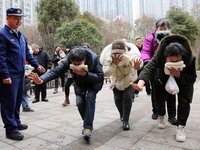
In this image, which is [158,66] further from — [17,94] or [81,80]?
[17,94]

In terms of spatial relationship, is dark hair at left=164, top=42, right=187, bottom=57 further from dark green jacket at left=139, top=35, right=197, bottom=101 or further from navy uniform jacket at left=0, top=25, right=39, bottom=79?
navy uniform jacket at left=0, top=25, right=39, bottom=79

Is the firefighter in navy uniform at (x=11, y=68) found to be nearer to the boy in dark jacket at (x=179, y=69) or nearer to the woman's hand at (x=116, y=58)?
the woman's hand at (x=116, y=58)

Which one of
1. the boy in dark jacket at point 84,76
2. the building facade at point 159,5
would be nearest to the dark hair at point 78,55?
the boy in dark jacket at point 84,76

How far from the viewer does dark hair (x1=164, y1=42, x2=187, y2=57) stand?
2971mm

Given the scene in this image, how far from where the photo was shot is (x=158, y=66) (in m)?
3.31

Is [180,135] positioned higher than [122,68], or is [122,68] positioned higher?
[122,68]

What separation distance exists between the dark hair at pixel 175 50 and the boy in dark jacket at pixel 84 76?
100cm

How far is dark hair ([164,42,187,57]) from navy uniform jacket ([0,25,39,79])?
2.19 m

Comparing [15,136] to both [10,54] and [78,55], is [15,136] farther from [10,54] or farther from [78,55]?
[78,55]

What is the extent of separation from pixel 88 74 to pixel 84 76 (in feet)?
0.21

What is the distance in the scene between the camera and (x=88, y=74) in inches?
124

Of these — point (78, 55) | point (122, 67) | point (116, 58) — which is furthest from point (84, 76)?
point (122, 67)

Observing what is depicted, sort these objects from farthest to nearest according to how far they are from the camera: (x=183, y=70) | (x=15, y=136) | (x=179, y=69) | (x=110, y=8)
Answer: (x=110, y=8)
(x=15, y=136)
(x=183, y=70)
(x=179, y=69)

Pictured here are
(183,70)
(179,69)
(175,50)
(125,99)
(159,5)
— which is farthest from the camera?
(159,5)
